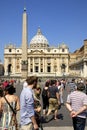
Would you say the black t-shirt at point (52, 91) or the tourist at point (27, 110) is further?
the black t-shirt at point (52, 91)

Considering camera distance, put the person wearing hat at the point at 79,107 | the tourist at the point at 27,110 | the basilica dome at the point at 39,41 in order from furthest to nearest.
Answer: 1. the basilica dome at the point at 39,41
2. the person wearing hat at the point at 79,107
3. the tourist at the point at 27,110

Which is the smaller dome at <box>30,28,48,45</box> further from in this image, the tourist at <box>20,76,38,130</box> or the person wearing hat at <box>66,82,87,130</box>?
the tourist at <box>20,76,38,130</box>

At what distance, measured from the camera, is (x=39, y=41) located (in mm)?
129125

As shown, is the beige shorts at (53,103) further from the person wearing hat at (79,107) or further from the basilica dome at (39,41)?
the basilica dome at (39,41)

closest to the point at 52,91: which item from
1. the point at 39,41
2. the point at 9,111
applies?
the point at 9,111

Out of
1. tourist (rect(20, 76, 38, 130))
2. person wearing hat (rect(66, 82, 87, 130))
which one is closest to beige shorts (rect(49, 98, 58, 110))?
person wearing hat (rect(66, 82, 87, 130))

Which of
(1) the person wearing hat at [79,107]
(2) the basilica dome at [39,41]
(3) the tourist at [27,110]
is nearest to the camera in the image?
(3) the tourist at [27,110]

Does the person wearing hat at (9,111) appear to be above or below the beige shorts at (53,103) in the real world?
above

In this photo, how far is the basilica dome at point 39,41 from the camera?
419 feet

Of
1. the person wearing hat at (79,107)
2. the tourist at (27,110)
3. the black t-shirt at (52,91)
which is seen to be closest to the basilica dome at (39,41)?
the black t-shirt at (52,91)

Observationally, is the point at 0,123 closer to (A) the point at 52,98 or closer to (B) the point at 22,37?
(A) the point at 52,98

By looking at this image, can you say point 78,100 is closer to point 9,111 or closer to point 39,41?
point 9,111

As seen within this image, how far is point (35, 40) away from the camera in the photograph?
428ft

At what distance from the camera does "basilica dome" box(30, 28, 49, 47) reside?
128 m
